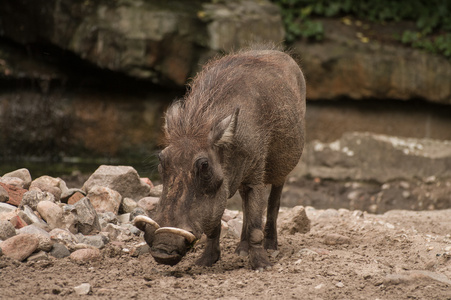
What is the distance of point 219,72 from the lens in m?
4.81

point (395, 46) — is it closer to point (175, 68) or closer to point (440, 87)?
point (440, 87)

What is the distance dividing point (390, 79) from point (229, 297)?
32.5 ft

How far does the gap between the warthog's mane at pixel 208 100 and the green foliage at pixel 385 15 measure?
8.10 meters

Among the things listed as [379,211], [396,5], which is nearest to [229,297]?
[379,211]

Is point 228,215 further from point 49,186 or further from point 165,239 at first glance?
point 165,239

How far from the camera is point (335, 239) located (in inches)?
220

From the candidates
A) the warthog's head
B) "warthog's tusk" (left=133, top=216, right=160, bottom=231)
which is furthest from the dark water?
"warthog's tusk" (left=133, top=216, right=160, bottom=231)

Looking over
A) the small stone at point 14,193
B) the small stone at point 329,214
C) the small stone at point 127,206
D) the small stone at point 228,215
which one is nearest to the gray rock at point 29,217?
the small stone at point 14,193

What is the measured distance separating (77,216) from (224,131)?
1.64 metres

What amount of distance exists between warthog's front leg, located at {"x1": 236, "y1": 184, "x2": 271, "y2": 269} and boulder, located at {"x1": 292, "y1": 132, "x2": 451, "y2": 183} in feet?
20.6

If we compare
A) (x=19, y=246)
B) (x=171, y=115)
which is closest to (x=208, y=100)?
(x=171, y=115)

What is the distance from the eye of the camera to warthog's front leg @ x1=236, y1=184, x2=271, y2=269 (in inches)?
180

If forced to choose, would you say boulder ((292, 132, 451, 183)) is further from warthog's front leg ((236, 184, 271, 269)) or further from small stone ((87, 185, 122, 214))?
warthog's front leg ((236, 184, 271, 269))

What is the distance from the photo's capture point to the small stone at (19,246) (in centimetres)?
420
